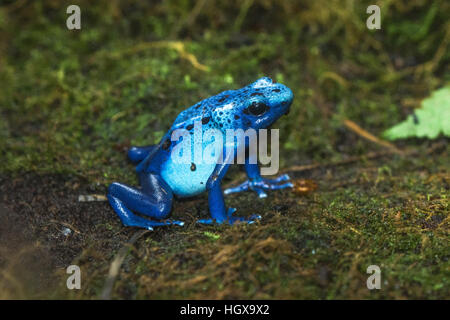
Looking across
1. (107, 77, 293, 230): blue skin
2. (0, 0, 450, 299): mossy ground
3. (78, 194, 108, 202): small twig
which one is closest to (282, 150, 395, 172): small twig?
(0, 0, 450, 299): mossy ground

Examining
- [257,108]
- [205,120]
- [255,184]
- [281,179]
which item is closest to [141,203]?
[205,120]

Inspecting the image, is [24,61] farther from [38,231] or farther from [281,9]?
[281,9]

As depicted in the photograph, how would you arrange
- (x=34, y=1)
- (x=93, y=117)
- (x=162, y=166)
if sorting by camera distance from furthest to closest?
(x=34, y=1) < (x=93, y=117) < (x=162, y=166)

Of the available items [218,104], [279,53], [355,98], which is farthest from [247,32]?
[218,104]

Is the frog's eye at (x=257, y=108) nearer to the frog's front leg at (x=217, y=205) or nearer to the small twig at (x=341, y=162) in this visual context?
the frog's front leg at (x=217, y=205)

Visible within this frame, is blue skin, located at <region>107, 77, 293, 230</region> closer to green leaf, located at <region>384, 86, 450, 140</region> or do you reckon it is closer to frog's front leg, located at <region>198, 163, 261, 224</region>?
frog's front leg, located at <region>198, 163, 261, 224</region>

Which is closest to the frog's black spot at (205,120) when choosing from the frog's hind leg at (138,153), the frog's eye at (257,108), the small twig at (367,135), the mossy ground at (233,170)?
the frog's eye at (257,108)
